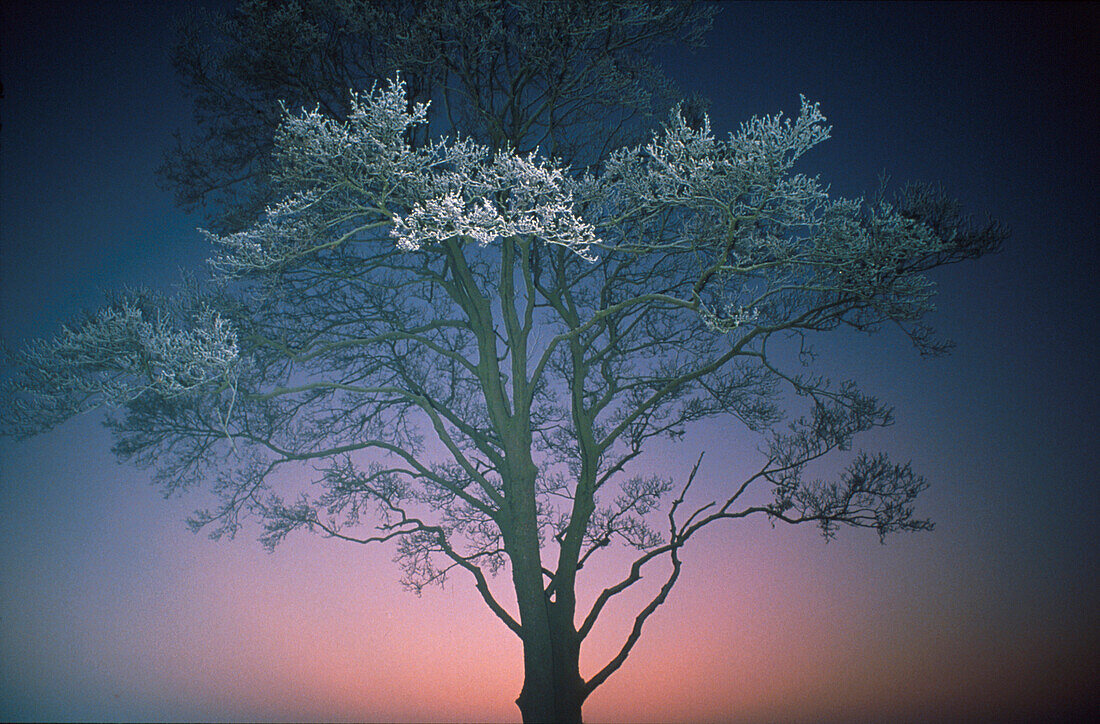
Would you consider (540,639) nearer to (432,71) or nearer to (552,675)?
(552,675)

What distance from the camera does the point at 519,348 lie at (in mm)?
6809

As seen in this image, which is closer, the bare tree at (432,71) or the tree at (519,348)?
the tree at (519,348)

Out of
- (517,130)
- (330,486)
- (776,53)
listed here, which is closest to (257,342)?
(330,486)

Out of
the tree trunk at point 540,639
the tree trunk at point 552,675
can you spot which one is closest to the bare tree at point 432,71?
the tree trunk at point 540,639

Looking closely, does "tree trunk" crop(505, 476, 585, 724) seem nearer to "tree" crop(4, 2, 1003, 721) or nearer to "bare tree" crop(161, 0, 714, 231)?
"tree" crop(4, 2, 1003, 721)

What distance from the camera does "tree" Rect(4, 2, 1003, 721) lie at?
5.04 metres

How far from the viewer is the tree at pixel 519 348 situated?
504cm

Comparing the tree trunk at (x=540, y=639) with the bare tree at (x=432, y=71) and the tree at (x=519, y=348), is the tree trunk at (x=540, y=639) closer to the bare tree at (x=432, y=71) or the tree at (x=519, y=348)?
the tree at (x=519, y=348)

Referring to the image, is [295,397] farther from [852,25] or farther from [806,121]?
[852,25]

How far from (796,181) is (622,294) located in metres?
2.87

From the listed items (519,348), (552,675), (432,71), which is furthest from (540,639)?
(432,71)

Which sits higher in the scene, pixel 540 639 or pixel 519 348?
pixel 519 348

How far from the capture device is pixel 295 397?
738cm

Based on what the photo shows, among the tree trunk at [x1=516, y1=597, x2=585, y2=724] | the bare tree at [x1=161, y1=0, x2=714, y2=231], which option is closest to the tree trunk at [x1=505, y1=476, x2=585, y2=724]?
the tree trunk at [x1=516, y1=597, x2=585, y2=724]
